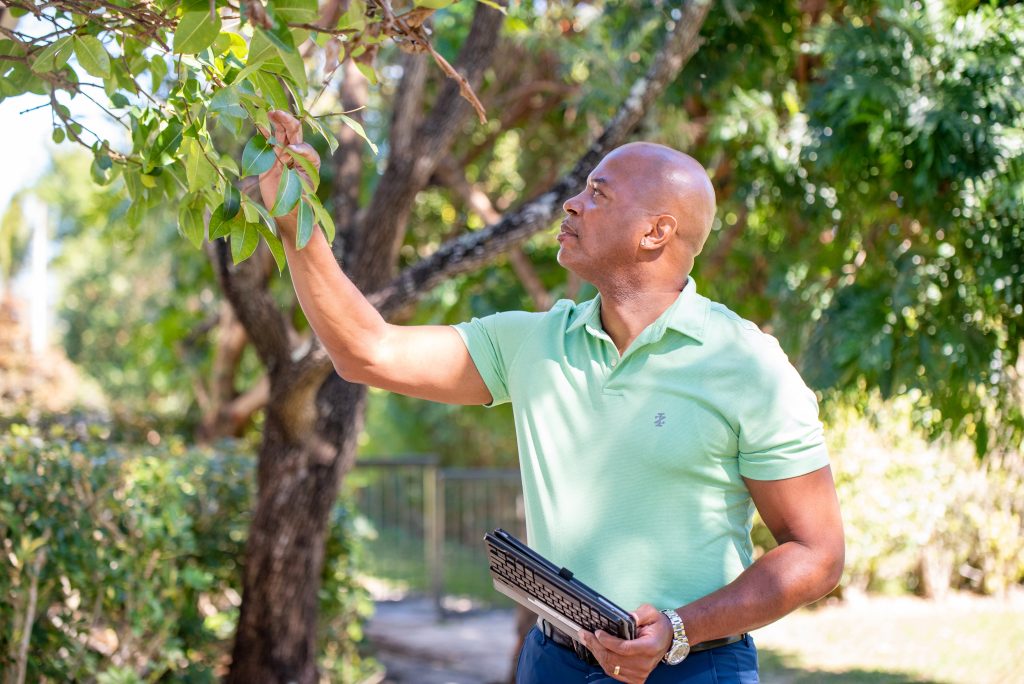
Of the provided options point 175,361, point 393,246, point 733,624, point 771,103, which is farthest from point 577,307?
point 175,361

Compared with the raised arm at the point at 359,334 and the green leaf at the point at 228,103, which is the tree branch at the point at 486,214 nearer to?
the raised arm at the point at 359,334

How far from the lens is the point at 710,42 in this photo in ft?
18.4

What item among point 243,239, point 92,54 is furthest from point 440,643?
point 92,54

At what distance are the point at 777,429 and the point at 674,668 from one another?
48 cm

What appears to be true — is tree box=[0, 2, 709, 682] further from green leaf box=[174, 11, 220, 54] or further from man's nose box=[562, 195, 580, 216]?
man's nose box=[562, 195, 580, 216]

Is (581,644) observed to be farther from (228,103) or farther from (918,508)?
(918,508)

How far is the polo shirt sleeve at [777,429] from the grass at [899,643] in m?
5.66

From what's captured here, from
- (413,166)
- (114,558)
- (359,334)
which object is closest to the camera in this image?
(359,334)

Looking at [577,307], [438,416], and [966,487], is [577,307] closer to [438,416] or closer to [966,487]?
[966,487]

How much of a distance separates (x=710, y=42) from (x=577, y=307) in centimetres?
375

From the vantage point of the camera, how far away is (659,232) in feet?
6.98

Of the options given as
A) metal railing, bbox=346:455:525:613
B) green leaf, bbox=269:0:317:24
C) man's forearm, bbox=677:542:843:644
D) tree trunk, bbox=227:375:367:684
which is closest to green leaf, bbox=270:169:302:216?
green leaf, bbox=269:0:317:24

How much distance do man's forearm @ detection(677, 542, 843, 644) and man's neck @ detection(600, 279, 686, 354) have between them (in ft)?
1.70

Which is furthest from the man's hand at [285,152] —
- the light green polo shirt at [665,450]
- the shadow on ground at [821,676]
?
the shadow on ground at [821,676]
